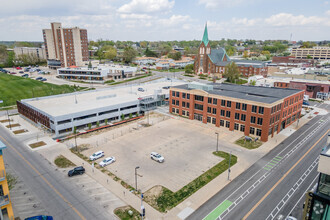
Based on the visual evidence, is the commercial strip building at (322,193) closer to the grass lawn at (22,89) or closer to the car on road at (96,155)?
the car on road at (96,155)

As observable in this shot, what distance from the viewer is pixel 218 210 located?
34312 mm

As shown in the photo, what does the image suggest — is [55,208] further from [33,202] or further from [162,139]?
[162,139]

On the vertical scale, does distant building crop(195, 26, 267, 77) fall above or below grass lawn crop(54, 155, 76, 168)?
above

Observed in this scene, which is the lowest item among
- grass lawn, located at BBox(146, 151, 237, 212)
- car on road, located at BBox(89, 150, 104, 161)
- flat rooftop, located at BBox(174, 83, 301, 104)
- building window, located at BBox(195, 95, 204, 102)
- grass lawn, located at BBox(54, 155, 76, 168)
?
grass lawn, located at BBox(146, 151, 237, 212)

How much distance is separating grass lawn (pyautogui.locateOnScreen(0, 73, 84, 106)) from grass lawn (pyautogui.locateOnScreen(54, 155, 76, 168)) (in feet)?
200

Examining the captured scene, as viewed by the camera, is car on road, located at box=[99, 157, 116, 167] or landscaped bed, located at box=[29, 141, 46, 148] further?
landscaped bed, located at box=[29, 141, 46, 148]

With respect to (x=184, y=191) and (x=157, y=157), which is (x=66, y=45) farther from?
(x=184, y=191)

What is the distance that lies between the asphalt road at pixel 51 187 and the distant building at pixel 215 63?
5105 inches

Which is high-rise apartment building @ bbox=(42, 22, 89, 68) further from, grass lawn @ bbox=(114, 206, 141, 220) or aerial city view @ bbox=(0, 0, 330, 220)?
grass lawn @ bbox=(114, 206, 141, 220)

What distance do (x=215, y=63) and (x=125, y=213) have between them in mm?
140482

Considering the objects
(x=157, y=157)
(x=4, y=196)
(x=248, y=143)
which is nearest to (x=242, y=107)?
(x=248, y=143)

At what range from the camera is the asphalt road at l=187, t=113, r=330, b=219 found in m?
34.0

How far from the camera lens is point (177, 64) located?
654ft

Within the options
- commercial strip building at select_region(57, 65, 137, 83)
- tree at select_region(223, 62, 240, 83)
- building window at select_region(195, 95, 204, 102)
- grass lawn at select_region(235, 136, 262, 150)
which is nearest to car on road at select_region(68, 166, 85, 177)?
grass lawn at select_region(235, 136, 262, 150)
